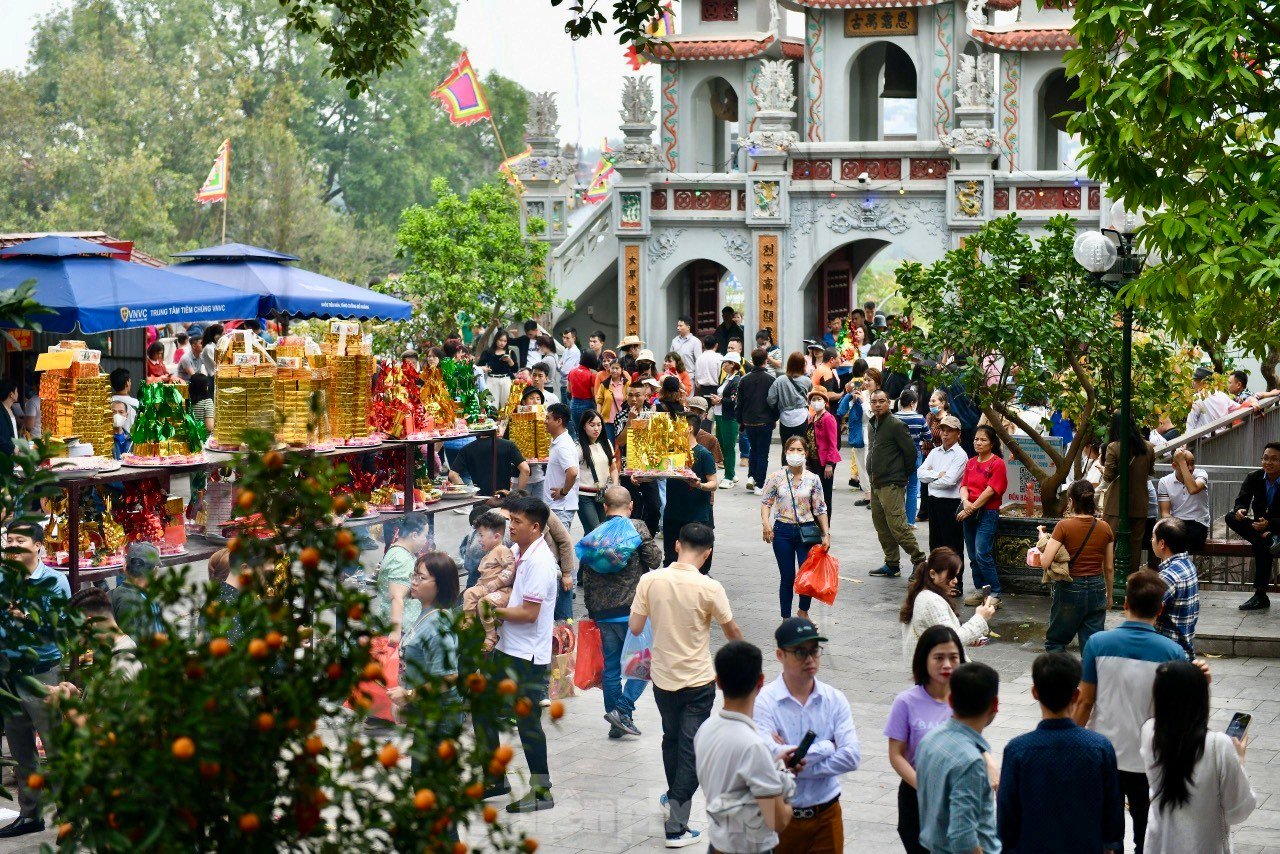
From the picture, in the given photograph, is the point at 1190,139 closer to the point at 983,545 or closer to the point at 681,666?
the point at 983,545

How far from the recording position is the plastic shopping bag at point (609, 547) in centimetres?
1009

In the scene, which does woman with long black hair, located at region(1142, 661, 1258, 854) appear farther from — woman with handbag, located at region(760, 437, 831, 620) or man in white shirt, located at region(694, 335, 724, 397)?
man in white shirt, located at region(694, 335, 724, 397)

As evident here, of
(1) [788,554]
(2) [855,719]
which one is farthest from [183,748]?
(1) [788,554]

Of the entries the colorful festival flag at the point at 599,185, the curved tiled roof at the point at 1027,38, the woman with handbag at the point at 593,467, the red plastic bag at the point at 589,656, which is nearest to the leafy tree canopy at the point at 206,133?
the colorful festival flag at the point at 599,185

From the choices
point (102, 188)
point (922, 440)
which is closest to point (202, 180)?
point (102, 188)

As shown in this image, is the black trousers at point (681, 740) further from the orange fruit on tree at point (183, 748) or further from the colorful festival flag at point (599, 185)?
the colorful festival flag at point (599, 185)

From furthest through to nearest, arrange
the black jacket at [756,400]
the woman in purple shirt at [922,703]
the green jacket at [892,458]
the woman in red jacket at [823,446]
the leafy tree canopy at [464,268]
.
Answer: the leafy tree canopy at [464,268] < the black jacket at [756,400] < the woman in red jacket at [823,446] < the green jacket at [892,458] < the woman in purple shirt at [922,703]

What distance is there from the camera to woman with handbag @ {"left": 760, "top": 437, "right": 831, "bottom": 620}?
1295cm

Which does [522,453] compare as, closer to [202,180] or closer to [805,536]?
[805,536]

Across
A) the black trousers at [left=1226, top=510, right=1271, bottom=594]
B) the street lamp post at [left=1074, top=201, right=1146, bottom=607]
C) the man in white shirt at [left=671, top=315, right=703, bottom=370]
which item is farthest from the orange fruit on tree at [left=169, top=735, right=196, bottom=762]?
the man in white shirt at [left=671, top=315, right=703, bottom=370]

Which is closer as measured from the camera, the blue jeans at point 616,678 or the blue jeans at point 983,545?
the blue jeans at point 616,678

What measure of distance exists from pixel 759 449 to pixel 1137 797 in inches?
479

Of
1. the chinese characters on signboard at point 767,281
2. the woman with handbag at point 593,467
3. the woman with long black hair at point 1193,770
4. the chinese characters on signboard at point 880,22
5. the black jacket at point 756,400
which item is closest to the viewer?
the woman with long black hair at point 1193,770

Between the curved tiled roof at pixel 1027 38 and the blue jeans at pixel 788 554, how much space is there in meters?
18.4
